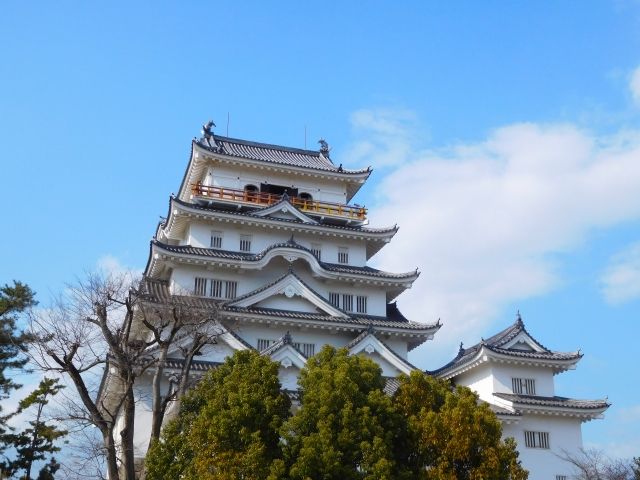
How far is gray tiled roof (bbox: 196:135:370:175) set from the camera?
3535 cm

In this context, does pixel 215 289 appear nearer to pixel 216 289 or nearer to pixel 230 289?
pixel 216 289

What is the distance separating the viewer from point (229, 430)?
17938 millimetres

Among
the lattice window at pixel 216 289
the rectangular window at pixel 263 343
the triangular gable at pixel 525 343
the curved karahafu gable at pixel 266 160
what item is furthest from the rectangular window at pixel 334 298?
the triangular gable at pixel 525 343

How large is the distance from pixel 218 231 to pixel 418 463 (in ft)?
53.6

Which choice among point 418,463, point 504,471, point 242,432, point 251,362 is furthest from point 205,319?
point 504,471

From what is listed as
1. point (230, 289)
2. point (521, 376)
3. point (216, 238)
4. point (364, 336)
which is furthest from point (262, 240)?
point (521, 376)

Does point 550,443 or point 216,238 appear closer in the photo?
point 550,443

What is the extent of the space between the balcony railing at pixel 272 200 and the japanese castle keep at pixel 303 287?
55 millimetres

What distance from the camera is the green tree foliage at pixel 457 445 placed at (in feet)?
61.3

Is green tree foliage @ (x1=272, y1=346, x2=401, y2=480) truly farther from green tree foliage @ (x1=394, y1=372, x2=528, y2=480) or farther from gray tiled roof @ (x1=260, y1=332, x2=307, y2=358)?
gray tiled roof @ (x1=260, y1=332, x2=307, y2=358)

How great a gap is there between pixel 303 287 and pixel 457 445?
12626 mm

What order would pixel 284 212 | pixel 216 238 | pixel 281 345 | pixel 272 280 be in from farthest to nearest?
Answer: pixel 284 212
pixel 216 238
pixel 272 280
pixel 281 345

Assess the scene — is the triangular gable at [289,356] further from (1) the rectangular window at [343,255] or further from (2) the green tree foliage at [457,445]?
(2) the green tree foliage at [457,445]

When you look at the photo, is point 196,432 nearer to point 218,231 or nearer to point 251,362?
point 251,362
